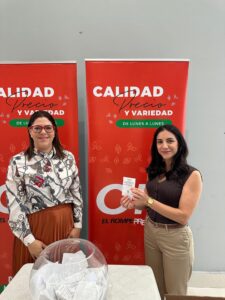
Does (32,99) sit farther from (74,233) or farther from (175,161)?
(175,161)

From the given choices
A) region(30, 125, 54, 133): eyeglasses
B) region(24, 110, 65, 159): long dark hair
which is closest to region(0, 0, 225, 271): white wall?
region(24, 110, 65, 159): long dark hair

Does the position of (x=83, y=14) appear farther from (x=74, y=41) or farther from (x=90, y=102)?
(x=90, y=102)

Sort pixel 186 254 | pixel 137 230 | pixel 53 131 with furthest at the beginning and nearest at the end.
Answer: pixel 137 230 < pixel 53 131 < pixel 186 254

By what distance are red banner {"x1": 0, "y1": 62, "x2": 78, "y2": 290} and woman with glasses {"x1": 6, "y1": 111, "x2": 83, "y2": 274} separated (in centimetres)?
38

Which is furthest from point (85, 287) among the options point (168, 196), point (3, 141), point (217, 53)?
point (217, 53)

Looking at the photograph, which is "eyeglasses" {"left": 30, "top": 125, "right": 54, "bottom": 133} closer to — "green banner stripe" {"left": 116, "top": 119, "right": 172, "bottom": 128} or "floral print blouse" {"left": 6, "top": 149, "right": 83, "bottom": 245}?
"floral print blouse" {"left": 6, "top": 149, "right": 83, "bottom": 245}

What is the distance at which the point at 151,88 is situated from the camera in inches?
96.0

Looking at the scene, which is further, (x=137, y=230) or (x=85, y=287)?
(x=137, y=230)

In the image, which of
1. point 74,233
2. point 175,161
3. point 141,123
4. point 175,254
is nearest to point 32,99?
point 141,123

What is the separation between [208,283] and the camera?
9.93ft

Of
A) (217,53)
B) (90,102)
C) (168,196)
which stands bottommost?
(168,196)

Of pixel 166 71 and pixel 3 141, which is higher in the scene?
pixel 166 71

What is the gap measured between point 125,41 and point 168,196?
164 centimetres

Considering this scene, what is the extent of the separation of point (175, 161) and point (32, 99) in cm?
132
